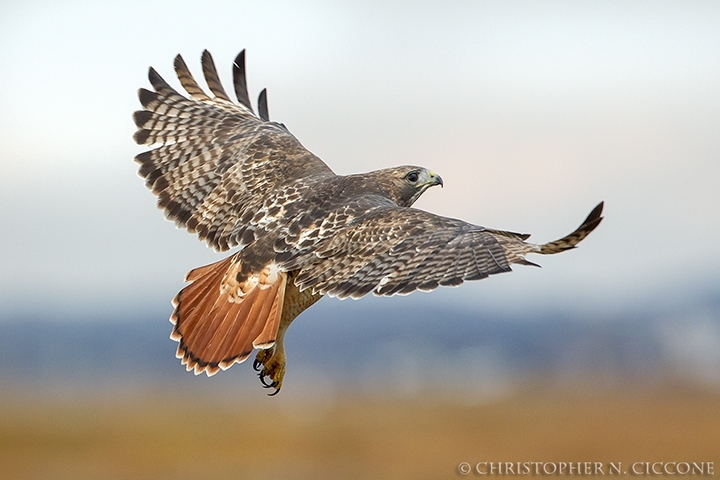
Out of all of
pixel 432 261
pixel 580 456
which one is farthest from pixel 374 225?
pixel 580 456

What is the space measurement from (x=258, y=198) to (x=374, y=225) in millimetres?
1441

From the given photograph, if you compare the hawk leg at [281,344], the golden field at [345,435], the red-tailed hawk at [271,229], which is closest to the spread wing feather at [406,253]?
the red-tailed hawk at [271,229]

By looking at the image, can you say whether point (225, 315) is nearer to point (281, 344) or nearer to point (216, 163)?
point (281, 344)

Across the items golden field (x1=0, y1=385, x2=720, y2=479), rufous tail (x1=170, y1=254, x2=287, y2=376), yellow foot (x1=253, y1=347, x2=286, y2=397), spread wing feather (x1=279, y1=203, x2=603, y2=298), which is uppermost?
spread wing feather (x1=279, y1=203, x2=603, y2=298)

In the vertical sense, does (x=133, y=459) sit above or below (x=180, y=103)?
below

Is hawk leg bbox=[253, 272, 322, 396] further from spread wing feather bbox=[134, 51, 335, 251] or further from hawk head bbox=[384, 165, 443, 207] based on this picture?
hawk head bbox=[384, 165, 443, 207]

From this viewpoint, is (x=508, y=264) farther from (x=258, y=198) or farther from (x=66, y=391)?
(x=66, y=391)

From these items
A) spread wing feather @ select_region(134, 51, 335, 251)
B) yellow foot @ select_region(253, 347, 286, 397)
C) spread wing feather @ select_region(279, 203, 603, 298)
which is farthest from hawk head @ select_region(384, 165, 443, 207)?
yellow foot @ select_region(253, 347, 286, 397)

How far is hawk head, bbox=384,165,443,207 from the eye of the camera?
397 inches

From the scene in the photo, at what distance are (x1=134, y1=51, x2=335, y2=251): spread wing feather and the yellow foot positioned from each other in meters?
0.88

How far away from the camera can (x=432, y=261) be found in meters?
8.21

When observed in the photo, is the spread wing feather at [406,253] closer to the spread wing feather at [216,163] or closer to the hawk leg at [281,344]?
the hawk leg at [281,344]

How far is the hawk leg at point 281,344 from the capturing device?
9070 mm

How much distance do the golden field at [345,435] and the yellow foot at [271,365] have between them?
2128cm
